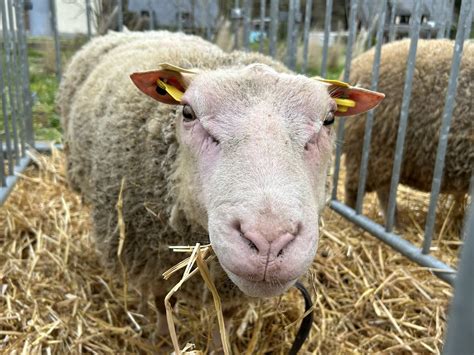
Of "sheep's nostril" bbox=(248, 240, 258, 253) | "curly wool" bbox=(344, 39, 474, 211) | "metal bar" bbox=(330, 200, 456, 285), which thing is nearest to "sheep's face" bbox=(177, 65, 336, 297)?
"sheep's nostril" bbox=(248, 240, 258, 253)

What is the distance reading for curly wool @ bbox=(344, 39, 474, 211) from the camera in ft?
10.1

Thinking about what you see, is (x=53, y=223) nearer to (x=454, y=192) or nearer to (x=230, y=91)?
(x=230, y=91)

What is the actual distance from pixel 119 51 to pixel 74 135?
604 mm

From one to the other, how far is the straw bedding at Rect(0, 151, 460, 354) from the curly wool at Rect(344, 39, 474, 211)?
1.65 feet

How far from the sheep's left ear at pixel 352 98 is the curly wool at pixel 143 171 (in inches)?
15.1

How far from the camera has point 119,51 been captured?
2.95 m

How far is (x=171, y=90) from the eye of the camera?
1.76 meters

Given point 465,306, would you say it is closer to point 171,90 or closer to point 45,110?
point 171,90

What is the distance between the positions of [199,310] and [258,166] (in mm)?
1414

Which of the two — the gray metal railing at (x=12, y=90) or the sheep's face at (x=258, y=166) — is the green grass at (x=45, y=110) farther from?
the sheep's face at (x=258, y=166)

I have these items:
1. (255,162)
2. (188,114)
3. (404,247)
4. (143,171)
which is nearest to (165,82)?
(188,114)

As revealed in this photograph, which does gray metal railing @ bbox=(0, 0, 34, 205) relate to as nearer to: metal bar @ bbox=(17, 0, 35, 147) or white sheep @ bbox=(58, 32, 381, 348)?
metal bar @ bbox=(17, 0, 35, 147)

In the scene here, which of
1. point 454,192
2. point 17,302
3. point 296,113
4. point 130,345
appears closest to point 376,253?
point 454,192

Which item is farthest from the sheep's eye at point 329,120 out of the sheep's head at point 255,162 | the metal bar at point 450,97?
the metal bar at point 450,97
